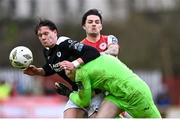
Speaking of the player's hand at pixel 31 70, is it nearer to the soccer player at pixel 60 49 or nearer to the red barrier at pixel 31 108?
the soccer player at pixel 60 49

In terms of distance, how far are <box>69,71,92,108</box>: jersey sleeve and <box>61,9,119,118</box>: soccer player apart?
126 millimetres

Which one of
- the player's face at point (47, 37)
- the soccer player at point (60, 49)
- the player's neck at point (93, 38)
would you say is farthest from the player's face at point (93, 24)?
the player's face at point (47, 37)

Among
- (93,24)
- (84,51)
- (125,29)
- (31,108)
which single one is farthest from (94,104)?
(125,29)

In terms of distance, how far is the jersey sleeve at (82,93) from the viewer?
13.2m

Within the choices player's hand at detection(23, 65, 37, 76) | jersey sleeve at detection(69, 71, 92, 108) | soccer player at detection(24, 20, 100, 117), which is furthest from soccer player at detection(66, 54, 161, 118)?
player's hand at detection(23, 65, 37, 76)

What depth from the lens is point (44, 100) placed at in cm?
2488

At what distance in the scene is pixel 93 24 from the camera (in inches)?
548

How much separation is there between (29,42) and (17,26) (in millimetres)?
5975

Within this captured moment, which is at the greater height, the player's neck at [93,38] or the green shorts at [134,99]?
the player's neck at [93,38]

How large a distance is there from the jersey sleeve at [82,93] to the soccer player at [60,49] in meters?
0.17

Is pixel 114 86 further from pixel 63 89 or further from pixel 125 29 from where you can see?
pixel 125 29

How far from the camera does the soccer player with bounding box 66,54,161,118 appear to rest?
1312 cm

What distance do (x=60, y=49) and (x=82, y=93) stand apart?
2.34 ft

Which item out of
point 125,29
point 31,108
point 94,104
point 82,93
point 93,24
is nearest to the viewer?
point 82,93
